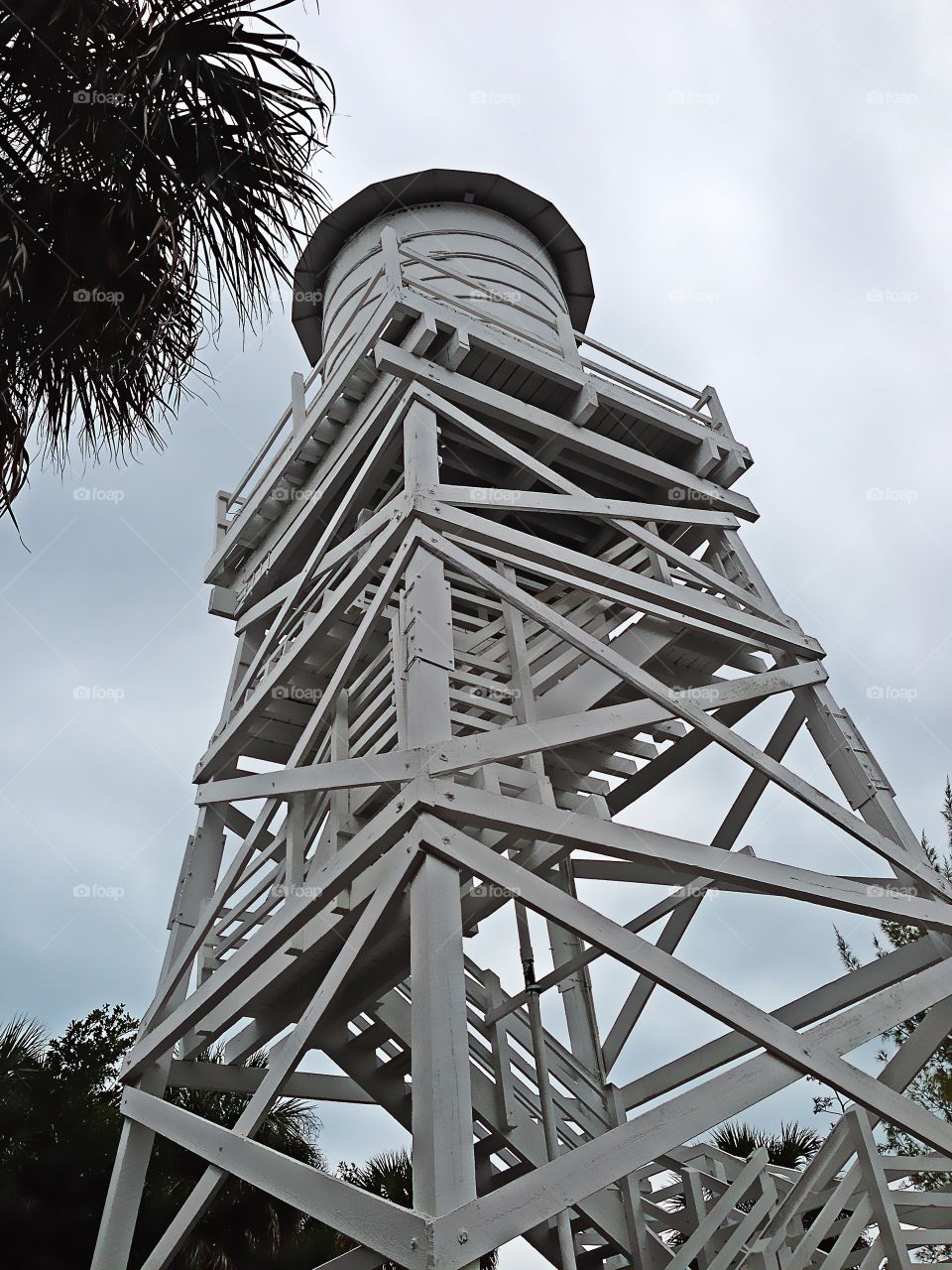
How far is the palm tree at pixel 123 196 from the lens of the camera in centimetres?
392

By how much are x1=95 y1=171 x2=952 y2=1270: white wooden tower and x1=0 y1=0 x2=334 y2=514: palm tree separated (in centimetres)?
223

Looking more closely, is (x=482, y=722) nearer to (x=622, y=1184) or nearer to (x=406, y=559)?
(x=406, y=559)

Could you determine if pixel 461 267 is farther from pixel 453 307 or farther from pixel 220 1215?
pixel 220 1215

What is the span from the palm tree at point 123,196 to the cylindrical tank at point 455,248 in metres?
5.45

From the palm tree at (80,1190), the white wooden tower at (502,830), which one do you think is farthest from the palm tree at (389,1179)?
the white wooden tower at (502,830)

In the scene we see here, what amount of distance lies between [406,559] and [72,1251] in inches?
309

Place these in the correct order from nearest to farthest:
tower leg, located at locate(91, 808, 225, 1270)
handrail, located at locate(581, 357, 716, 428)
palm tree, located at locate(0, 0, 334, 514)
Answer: palm tree, located at locate(0, 0, 334, 514) < tower leg, located at locate(91, 808, 225, 1270) < handrail, located at locate(581, 357, 716, 428)

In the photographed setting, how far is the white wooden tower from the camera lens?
4859 mm

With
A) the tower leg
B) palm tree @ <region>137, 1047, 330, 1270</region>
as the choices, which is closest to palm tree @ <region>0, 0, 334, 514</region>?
the tower leg

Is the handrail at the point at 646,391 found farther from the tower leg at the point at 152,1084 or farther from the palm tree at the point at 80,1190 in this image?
the palm tree at the point at 80,1190

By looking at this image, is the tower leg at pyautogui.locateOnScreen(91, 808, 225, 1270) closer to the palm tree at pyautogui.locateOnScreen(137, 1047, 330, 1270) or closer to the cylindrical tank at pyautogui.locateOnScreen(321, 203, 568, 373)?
the palm tree at pyautogui.locateOnScreen(137, 1047, 330, 1270)

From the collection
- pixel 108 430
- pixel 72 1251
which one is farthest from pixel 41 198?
pixel 72 1251

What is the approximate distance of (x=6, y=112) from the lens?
12.9 feet

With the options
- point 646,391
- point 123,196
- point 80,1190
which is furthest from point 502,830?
point 80,1190
